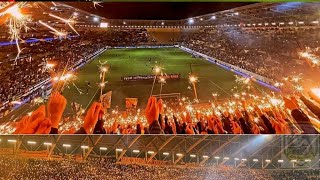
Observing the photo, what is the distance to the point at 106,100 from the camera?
309cm

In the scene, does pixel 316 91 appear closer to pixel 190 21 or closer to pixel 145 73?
pixel 190 21

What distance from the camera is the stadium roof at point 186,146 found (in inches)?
115

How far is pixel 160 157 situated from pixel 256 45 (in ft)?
6.01

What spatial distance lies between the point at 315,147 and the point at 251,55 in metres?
1.26

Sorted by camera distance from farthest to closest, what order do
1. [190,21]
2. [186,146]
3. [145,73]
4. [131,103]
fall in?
[190,21] → [145,73] → [131,103] → [186,146]

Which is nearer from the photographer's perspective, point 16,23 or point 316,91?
point 316,91

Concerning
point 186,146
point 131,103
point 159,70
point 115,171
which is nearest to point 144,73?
point 159,70

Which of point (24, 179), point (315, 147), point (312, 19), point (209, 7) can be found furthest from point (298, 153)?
point (24, 179)

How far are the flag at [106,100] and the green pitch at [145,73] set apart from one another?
0.04m

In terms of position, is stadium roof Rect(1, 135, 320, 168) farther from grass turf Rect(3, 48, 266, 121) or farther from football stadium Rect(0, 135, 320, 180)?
grass turf Rect(3, 48, 266, 121)

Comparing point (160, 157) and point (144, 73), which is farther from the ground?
point (144, 73)

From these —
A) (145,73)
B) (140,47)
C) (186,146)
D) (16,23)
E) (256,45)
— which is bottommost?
(186,146)

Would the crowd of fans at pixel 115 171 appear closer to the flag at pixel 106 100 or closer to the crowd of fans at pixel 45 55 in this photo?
the flag at pixel 106 100

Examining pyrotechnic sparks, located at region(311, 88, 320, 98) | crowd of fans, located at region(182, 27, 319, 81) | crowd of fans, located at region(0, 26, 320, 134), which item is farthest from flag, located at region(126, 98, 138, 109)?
pyrotechnic sparks, located at region(311, 88, 320, 98)
